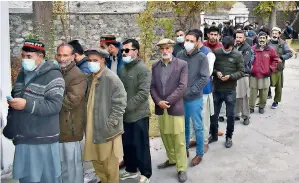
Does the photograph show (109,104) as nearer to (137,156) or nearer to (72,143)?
(72,143)

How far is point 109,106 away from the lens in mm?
4355

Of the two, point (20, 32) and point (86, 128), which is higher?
point (20, 32)

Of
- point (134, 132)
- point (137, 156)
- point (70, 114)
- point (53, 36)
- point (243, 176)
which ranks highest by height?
point (53, 36)

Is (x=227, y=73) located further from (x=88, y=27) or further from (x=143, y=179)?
(x=88, y=27)

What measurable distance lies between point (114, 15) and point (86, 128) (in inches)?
424

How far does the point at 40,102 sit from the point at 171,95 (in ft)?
5.88

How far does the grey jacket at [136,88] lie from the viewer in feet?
15.5

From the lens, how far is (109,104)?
4355 mm

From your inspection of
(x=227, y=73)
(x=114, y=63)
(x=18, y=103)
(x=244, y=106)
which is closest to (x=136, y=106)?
(x=114, y=63)

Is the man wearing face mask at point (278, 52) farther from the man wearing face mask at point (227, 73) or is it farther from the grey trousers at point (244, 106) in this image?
the man wearing face mask at point (227, 73)

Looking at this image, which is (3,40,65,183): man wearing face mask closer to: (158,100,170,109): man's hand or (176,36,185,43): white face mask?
(158,100,170,109): man's hand

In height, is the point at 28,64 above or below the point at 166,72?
above

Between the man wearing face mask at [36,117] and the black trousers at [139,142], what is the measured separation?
3.94ft

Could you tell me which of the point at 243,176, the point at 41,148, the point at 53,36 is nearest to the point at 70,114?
the point at 41,148
